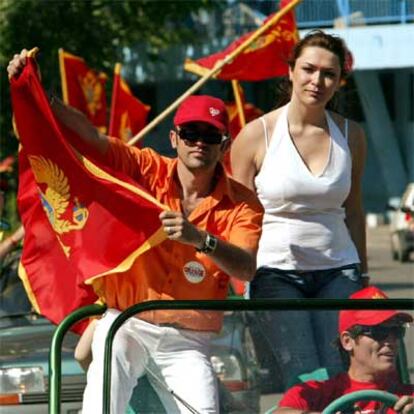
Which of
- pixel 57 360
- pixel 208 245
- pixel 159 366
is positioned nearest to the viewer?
pixel 57 360

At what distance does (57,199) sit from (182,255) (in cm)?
77

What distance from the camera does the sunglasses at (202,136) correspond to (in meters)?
5.61

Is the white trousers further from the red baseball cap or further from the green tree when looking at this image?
the green tree

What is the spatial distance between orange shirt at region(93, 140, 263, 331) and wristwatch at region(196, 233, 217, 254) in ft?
0.56

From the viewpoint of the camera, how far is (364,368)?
15.1 ft

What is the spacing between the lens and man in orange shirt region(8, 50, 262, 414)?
15.9ft

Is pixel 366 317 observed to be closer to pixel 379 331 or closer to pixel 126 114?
pixel 379 331

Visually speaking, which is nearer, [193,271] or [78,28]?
[193,271]

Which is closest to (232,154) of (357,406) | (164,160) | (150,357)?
(164,160)

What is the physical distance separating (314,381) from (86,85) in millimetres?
10443

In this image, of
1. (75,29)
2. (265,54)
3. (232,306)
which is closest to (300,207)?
(232,306)

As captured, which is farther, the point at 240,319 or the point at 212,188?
the point at 212,188

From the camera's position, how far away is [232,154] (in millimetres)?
6125

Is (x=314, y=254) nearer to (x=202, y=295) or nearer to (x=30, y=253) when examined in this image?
(x=202, y=295)
